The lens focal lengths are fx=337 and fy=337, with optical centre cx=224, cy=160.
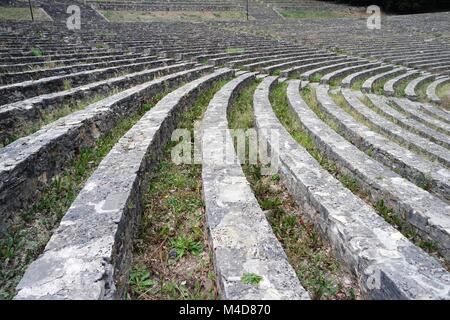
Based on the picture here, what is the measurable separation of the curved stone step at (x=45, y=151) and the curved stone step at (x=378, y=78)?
898cm

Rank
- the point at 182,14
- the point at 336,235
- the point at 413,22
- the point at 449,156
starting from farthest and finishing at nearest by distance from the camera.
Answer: the point at 182,14 < the point at 413,22 < the point at 449,156 < the point at 336,235

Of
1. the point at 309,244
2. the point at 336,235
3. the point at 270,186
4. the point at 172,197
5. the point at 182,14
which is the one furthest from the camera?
the point at 182,14

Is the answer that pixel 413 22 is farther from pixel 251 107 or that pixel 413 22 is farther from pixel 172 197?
pixel 172 197

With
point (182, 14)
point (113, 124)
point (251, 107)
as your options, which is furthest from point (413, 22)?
point (113, 124)

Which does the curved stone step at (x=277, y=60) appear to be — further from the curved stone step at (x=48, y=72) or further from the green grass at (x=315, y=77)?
the curved stone step at (x=48, y=72)

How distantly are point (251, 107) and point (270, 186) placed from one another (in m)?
3.98

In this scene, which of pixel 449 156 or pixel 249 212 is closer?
pixel 249 212

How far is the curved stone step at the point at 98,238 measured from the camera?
215 cm

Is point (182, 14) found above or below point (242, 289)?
above

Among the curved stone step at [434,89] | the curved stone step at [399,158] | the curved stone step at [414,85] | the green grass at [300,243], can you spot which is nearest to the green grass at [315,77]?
the curved stone step at [414,85]

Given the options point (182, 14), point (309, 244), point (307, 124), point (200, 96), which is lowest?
point (309, 244)

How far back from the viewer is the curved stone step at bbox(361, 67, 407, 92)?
11.8m

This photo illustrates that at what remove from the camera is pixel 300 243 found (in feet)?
10.6

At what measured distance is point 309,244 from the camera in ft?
10.6
